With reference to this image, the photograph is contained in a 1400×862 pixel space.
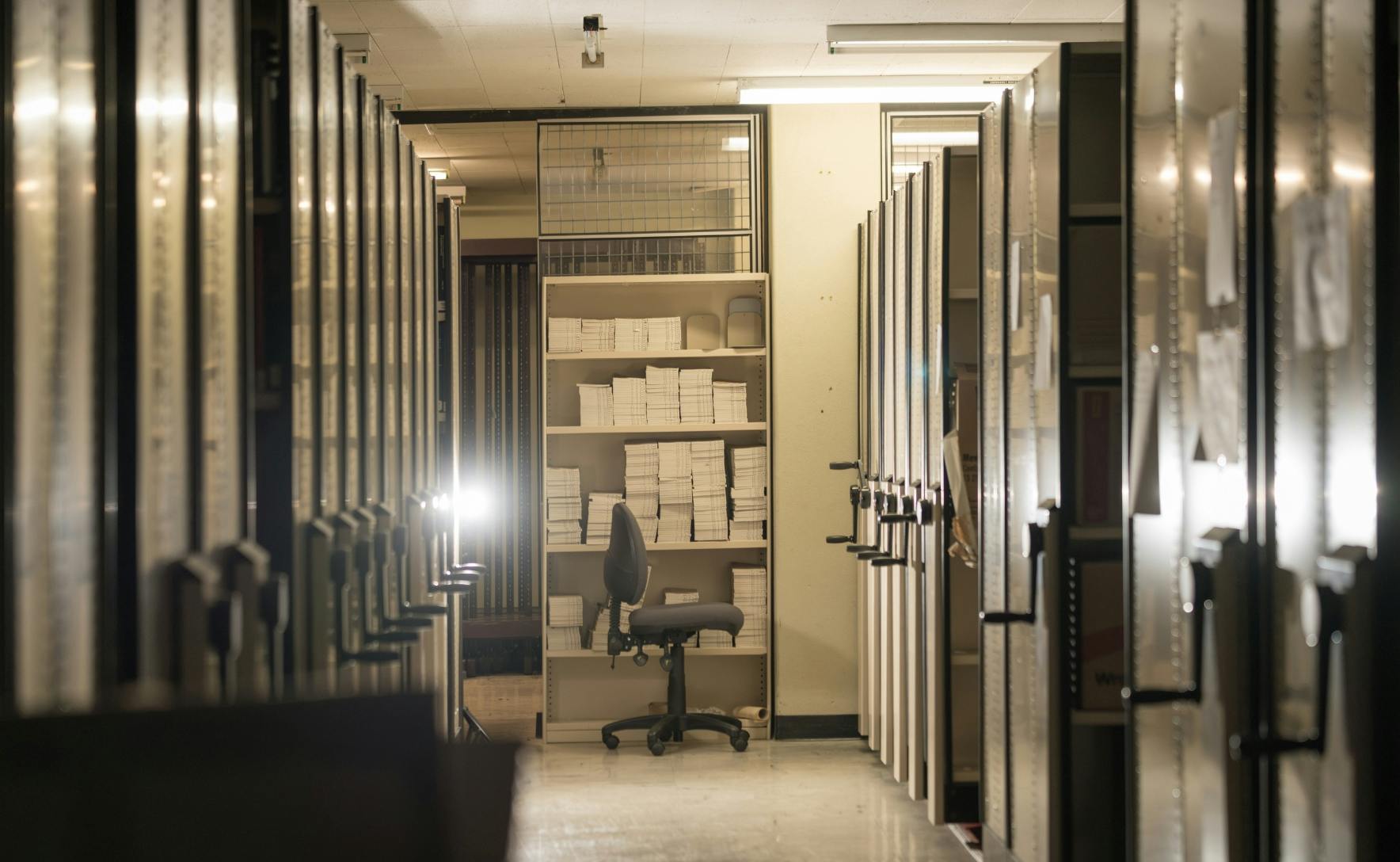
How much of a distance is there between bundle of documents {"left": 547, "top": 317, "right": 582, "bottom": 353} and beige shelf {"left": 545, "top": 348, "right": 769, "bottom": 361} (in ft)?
0.16

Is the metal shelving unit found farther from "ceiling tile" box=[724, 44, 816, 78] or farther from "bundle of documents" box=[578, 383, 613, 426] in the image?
"ceiling tile" box=[724, 44, 816, 78]

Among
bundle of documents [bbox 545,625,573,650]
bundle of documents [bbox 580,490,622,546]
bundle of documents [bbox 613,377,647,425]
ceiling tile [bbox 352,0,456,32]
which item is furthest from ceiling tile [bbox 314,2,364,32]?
bundle of documents [bbox 545,625,573,650]

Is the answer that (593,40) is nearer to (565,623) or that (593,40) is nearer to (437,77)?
(437,77)

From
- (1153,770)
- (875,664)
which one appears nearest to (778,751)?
(875,664)

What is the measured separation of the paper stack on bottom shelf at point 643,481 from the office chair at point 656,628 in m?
0.20

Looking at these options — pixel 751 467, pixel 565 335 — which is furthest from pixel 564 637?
pixel 565 335

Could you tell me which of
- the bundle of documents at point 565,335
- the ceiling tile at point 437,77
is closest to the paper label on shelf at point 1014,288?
the bundle of documents at point 565,335

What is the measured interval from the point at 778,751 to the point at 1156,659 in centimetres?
354

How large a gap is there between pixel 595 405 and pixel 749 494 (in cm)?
82

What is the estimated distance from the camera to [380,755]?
0.61 metres

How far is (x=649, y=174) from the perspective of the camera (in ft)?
19.0

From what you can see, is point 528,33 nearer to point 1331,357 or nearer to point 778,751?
point 778,751

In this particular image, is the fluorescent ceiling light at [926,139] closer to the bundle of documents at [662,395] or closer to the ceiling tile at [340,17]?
the bundle of documents at [662,395]

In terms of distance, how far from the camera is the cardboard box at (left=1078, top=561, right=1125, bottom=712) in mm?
2807
